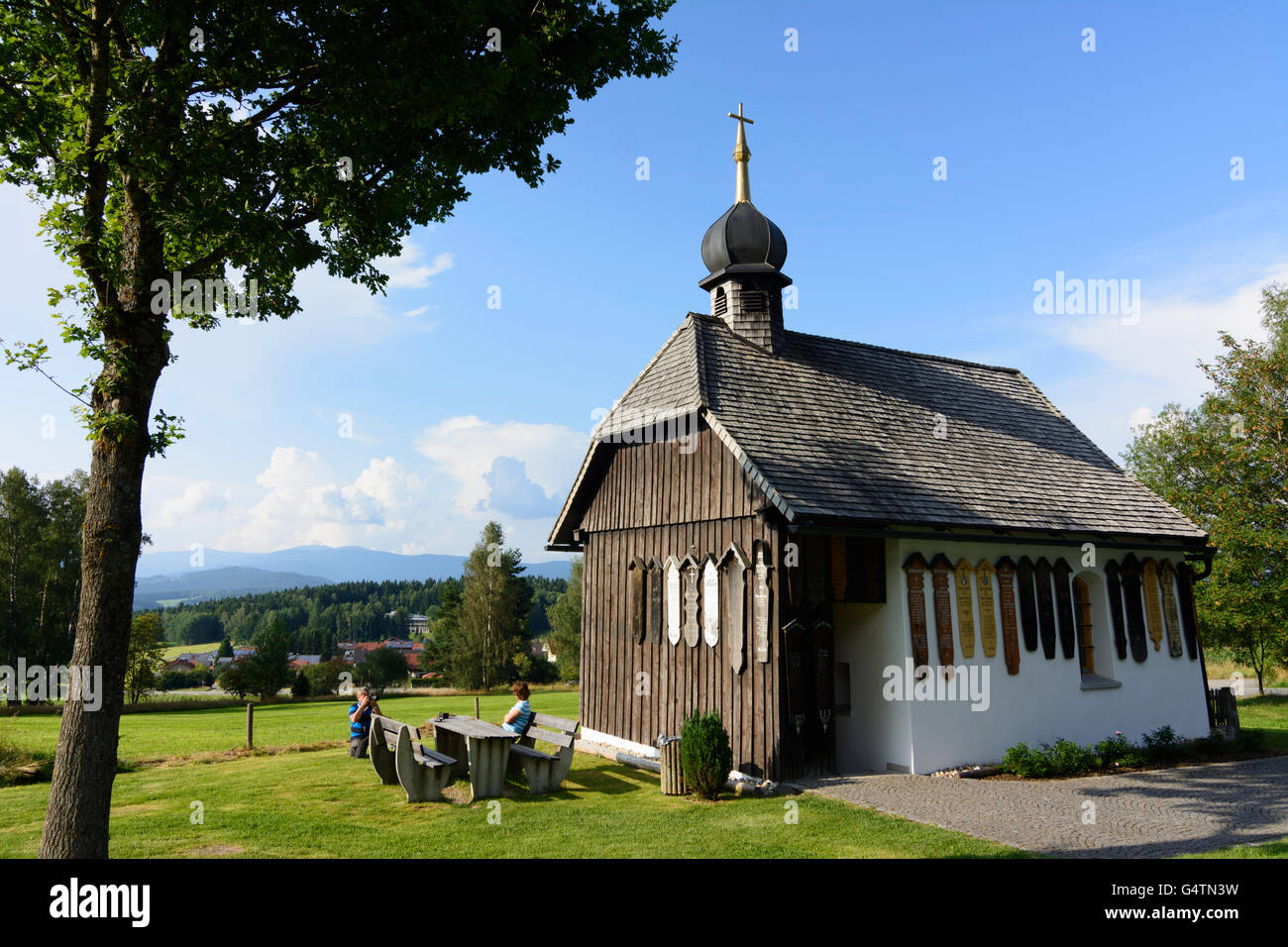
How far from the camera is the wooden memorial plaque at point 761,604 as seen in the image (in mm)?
11562

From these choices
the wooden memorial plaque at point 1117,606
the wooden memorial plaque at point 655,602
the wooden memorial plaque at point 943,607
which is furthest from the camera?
the wooden memorial plaque at point 1117,606

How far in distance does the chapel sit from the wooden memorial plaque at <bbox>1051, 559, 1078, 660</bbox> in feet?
0.16

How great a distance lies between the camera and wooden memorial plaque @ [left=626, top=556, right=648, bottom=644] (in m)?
14.4

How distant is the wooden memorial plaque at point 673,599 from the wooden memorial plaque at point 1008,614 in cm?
535

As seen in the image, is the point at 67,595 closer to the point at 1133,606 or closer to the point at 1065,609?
the point at 1065,609

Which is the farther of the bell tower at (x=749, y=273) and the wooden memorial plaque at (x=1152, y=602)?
the bell tower at (x=749, y=273)

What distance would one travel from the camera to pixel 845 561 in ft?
39.6

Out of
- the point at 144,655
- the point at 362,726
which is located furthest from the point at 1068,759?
the point at 144,655

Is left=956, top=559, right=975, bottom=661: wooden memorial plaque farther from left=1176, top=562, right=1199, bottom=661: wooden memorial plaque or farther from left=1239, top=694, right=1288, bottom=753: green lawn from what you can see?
left=1239, top=694, right=1288, bottom=753: green lawn

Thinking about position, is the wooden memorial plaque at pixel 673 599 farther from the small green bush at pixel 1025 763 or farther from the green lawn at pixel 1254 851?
the green lawn at pixel 1254 851

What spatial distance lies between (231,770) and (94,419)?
889 cm

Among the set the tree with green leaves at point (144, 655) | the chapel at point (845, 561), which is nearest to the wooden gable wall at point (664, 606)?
the chapel at point (845, 561)

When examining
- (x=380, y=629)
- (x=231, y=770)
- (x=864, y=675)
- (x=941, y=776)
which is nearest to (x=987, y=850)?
(x=941, y=776)
